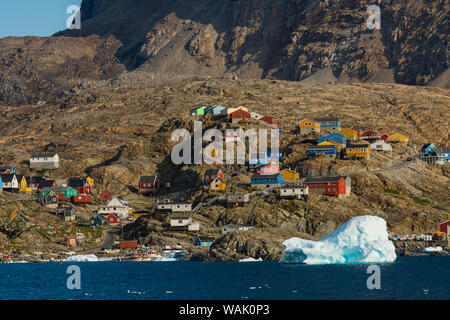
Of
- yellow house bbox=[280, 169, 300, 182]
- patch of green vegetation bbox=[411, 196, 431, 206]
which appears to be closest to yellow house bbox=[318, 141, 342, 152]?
yellow house bbox=[280, 169, 300, 182]

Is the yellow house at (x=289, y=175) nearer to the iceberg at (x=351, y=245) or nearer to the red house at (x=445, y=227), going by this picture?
the red house at (x=445, y=227)

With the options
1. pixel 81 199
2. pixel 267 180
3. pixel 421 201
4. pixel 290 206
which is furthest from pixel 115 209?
pixel 421 201

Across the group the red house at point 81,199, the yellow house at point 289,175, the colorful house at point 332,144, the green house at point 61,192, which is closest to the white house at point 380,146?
the colorful house at point 332,144

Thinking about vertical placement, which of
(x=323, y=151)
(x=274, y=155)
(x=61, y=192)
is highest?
(x=323, y=151)

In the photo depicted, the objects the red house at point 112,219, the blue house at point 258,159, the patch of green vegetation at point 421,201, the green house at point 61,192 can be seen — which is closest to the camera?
the patch of green vegetation at point 421,201

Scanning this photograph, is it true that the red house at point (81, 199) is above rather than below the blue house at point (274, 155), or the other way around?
below

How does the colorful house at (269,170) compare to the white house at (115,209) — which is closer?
the colorful house at (269,170)

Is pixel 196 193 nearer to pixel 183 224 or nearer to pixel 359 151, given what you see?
pixel 183 224
